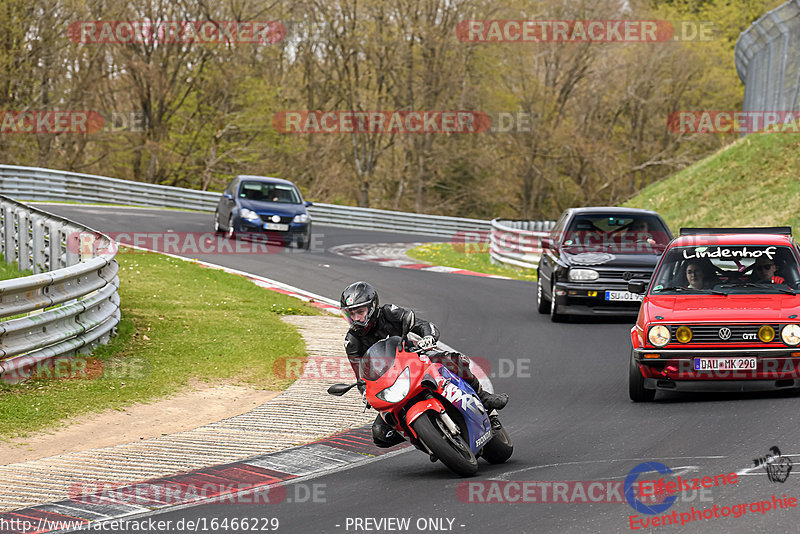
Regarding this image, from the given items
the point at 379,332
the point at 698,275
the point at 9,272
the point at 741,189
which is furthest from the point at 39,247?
the point at 741,189

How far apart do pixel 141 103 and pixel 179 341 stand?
38.3 metres

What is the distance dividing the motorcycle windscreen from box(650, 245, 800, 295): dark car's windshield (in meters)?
4.24

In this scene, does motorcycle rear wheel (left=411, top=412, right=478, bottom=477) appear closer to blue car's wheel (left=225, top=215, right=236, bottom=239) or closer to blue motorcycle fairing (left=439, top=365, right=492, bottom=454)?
blue motorcycle fairing (left=439, top=365, right=492, bottom=454)

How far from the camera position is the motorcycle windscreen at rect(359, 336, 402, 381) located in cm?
705

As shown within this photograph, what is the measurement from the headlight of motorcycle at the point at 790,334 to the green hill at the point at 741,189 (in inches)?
754

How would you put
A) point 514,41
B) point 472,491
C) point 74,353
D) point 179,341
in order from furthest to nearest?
point 514,41
point 179,341
point 74,353
point 472,491

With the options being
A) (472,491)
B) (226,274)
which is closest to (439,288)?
(226,274)

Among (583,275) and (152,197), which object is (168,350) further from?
(152,197)

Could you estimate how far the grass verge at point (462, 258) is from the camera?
25487 mm

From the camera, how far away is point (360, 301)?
23.8 feet

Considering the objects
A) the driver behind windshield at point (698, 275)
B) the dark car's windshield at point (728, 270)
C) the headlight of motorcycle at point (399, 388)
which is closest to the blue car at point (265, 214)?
the dark car's windshield at point (728, 270)

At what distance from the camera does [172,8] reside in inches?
1902

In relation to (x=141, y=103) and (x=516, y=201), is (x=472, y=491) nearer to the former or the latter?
(x=141, y=103)

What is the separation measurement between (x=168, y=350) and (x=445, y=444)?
251 inches
